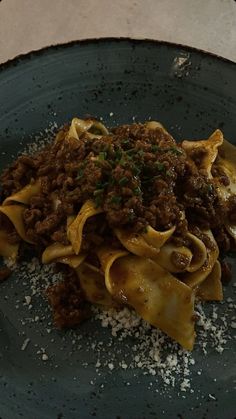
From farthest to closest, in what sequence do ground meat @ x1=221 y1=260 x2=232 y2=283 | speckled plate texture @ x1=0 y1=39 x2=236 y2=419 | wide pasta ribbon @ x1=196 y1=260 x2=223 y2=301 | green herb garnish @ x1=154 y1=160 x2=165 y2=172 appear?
ground meat @ x1=221 y1=260 x2=232 y2=283, wide pasta ribbon @ x1=196 y1=260 x2=223 y2=301, green herb garnish @ x1=154 y1=160 x2=165 y2=172, speckled plate texture @ x1=0 y1=39 x2=236 y2=419

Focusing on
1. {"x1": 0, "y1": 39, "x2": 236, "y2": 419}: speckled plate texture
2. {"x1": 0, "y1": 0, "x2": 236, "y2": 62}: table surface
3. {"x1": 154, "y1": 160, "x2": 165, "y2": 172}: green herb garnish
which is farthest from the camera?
{"x1": 0, "y1": 0, "x2": 236, "y2": 62}: table surface

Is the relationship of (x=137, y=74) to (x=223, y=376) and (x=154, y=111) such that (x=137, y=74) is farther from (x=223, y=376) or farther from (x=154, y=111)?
(x=223, y=376)

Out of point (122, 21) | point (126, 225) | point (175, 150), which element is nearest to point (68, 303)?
point (126, 225)

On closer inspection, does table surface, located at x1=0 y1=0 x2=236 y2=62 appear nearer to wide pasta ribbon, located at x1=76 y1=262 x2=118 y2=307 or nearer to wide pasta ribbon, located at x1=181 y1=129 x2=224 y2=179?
wide pasta ribbon, located at x1=181 y1=129 x2=224 y2=179

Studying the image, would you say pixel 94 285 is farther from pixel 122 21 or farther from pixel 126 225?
pixel 122 21

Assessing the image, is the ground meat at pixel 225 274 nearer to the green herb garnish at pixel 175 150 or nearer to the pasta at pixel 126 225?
the pasta at pixel 126 225

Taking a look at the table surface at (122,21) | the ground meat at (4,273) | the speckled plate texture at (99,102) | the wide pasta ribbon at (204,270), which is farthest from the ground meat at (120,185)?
the table surface at (122,21)

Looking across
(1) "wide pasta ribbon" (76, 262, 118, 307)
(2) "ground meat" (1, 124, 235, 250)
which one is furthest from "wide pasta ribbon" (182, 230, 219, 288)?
(1) "wide pasta ribbon" (76, 262, 118, 307)

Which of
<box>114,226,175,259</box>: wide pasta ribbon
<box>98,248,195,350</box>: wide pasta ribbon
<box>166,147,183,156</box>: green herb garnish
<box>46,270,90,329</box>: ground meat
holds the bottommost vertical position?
<box>46,270,90,329</box>: ground meat

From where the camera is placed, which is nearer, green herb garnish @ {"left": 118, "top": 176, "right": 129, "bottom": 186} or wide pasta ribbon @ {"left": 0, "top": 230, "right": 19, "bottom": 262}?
green herb garnish @ {"left": 118, "top": 176, "right": 129, "bottom": 186}
